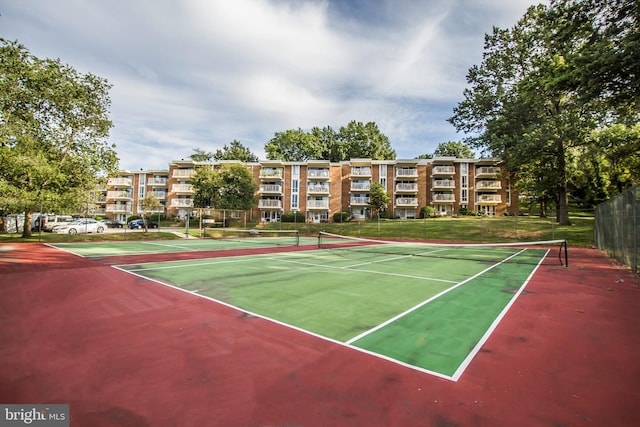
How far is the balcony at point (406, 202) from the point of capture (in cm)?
5068

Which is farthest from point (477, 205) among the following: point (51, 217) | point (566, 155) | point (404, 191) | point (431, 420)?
point (51, 217)

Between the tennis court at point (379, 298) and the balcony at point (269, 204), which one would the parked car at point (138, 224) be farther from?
the tennis court at point (379, 298)

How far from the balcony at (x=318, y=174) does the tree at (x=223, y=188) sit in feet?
39.7

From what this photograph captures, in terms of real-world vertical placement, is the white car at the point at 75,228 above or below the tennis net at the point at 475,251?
above

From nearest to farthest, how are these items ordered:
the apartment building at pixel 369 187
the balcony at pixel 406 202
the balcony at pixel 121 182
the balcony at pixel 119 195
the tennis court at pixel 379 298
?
1. the tennis court at pixel 379 298
2. the balcony at pixel 406 202
3. the apartment building at pixel 369 187
4. the balcony at pixel 121 182
5. the balcony at pixel 119 195

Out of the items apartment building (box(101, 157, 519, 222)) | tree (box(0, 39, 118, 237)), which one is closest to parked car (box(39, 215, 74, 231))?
tree (box(0, 39, 118, 237))

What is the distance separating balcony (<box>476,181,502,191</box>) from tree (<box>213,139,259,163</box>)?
1999 inches

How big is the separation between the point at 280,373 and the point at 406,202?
164 feet

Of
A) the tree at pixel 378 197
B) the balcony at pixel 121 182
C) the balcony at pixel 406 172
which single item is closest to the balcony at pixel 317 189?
the tree at pixel 378 197

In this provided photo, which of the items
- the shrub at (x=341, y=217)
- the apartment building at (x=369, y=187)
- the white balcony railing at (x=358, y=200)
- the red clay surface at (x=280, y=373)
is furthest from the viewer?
the white balcony railing at (x=358, y=200)

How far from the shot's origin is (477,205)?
5122 cm

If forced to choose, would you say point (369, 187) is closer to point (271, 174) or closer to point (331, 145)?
point (271, 174)

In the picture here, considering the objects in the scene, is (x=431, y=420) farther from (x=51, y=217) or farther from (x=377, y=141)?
(x=377, y=141)

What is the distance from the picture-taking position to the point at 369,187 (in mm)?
50750
